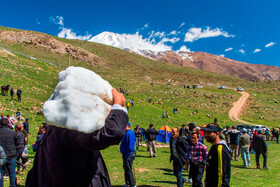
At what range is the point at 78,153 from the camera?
1700 millimetres

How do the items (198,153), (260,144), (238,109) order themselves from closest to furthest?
1. (198,153)
2. (260,144)
3. (238,109)

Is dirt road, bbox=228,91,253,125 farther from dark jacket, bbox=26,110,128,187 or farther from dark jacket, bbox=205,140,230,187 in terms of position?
dark jacket, bbox=26,110,128,187

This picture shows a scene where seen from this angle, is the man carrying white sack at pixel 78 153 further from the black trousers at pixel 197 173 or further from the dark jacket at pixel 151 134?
the dark jacket at pixel 151 134

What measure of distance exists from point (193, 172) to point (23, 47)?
3450 inches

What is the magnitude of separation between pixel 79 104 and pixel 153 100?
46.9 metres

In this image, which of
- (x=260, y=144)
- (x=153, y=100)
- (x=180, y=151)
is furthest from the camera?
(x=153, y=100)

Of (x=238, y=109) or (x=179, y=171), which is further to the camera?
(x=238, y=109)

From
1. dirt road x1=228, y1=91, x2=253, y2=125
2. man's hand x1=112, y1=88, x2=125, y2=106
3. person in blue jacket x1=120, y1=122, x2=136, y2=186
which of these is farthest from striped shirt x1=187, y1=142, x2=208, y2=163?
dirt road x1=228, y1=91, x2=253, y2=125

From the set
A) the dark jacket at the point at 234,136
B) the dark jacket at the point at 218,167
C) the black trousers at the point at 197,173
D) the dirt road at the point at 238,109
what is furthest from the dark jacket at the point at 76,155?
the dirt road at the point at 238,109

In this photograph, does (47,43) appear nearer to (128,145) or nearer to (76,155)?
(128,145)

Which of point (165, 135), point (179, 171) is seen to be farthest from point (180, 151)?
point (165, 135)

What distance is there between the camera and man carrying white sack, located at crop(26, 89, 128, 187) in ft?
5.00

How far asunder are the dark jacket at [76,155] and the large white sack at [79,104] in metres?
0.09

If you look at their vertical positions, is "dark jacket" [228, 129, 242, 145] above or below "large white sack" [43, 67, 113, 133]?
below
